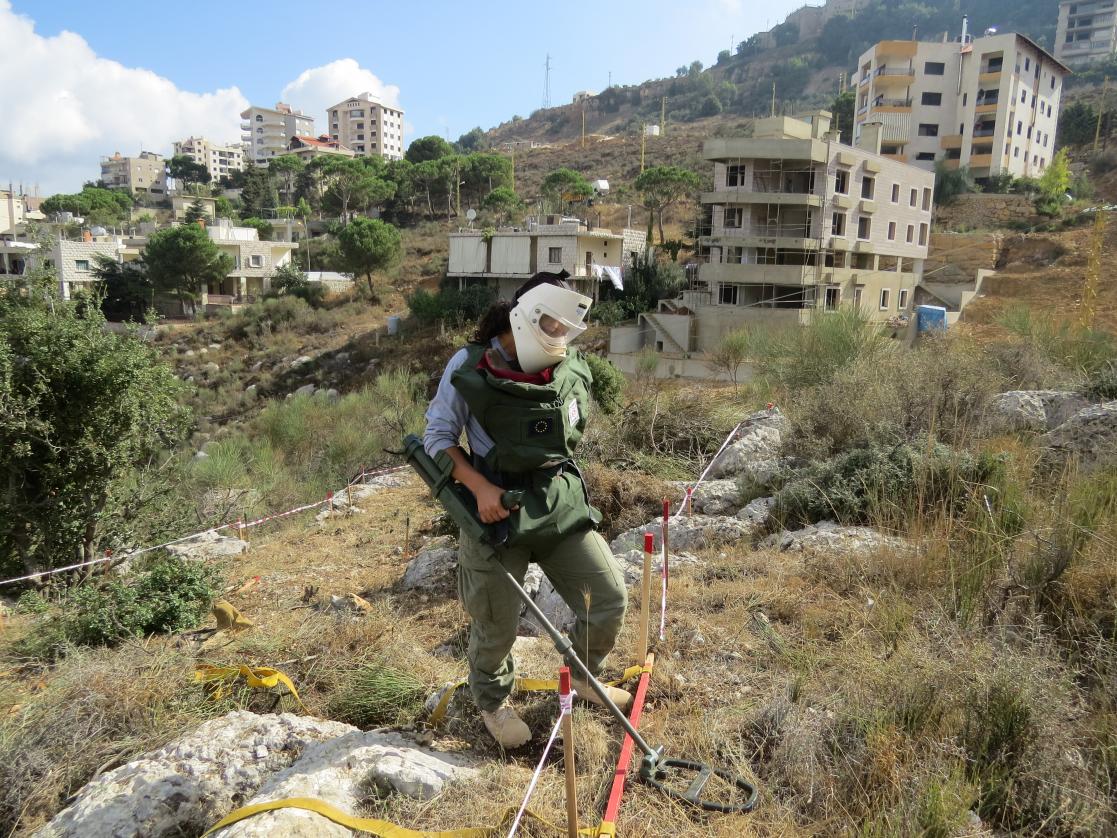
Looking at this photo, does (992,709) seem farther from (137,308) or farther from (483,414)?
(137,308)

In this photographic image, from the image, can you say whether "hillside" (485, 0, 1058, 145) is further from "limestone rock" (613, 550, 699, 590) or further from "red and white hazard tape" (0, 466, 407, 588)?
"limestone rock" (613, 550, 699, 590)

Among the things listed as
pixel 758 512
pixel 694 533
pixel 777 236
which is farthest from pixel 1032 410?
pixel 777 236

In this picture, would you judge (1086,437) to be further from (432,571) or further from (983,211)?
(983,211)

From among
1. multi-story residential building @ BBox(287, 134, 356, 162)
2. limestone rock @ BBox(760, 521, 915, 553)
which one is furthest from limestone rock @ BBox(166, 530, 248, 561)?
multi-story residential building @ BBox(287, 134, 356, 162)

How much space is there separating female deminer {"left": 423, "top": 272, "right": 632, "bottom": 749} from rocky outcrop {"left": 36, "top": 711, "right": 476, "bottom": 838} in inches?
14.9

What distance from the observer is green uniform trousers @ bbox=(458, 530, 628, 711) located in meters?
2.46

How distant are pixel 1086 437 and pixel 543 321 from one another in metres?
4.35

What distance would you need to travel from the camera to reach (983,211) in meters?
37.6

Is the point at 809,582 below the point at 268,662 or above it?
above

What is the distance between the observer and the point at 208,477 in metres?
10.8

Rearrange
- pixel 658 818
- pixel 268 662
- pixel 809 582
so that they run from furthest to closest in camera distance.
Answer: pixel 809 582, pixel 268 662, pixel 658 818

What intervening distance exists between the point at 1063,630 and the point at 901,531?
3.96 ft

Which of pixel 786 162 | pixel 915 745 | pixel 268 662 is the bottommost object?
pixel 268 662

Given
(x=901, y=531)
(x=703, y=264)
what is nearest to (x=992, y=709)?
(x=901, y=531)
